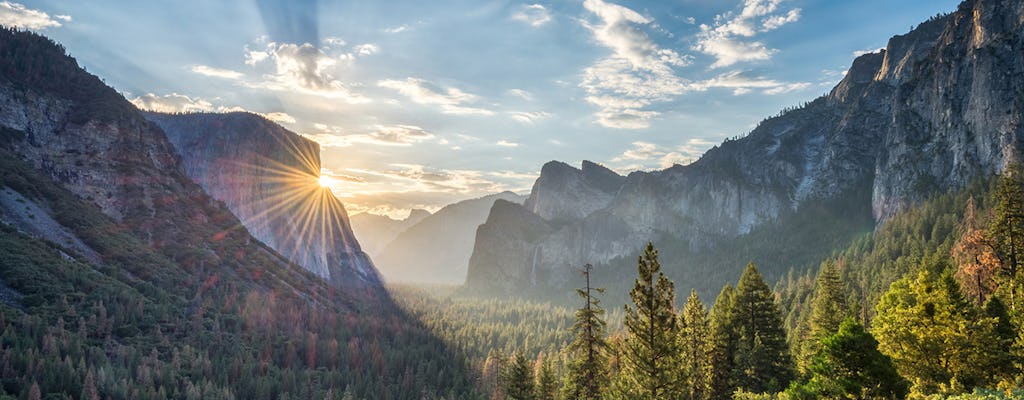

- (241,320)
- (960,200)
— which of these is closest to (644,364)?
(241,320)

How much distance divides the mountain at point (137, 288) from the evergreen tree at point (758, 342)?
70822 millimetres

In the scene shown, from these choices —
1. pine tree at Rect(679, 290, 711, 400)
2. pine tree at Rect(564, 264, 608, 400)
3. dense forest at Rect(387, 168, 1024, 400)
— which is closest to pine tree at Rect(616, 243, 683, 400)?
dense forest at Rect(387, 168, 1024, 400)

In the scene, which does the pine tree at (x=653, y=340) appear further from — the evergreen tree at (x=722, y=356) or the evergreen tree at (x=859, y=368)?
the evergreen tree at (x=722, y=356)

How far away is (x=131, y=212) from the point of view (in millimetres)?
147875

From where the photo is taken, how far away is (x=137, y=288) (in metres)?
115

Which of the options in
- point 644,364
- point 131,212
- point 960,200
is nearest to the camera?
point 644,364

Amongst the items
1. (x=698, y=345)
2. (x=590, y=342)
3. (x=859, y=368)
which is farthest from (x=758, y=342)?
(x=859, y=368)

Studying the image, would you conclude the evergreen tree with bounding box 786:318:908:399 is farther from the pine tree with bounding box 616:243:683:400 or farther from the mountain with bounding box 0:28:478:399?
the mountain with bounding box 0:28:478:399

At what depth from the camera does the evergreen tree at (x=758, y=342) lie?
141 feet

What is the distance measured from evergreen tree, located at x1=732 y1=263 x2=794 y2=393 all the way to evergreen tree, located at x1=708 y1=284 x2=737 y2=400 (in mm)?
545

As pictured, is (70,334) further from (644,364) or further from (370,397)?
(644,364)

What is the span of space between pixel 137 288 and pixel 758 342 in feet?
412

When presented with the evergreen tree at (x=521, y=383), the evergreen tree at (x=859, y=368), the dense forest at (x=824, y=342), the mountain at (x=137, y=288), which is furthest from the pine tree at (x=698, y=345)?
the mountain at (x=137, y=288)

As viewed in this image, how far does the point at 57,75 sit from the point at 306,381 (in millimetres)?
141447
